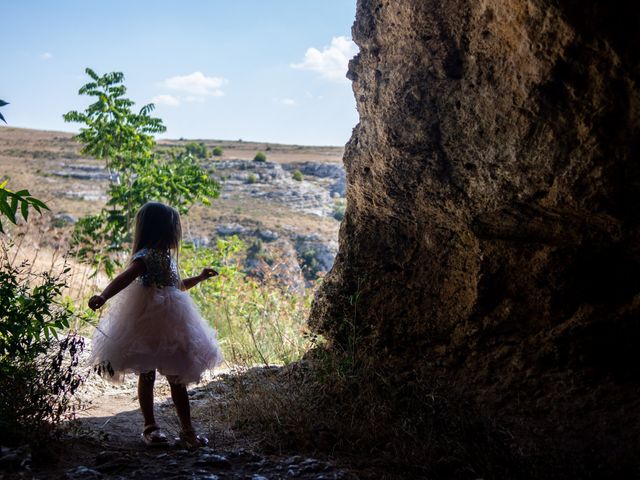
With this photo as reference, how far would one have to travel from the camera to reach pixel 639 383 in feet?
12.1

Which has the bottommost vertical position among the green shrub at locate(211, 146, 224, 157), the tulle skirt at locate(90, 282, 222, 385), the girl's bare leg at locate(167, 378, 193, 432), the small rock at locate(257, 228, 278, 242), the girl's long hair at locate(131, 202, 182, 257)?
the small rock at locate(257, 228, 278, 242)

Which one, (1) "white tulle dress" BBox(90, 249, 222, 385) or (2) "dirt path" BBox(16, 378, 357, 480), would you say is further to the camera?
(1) "white tulle dress" BBox(90, 249, 222, 385)

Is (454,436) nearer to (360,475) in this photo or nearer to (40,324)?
(360,475)

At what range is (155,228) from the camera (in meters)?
4.02

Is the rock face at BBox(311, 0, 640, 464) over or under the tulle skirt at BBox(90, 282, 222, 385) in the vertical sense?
over

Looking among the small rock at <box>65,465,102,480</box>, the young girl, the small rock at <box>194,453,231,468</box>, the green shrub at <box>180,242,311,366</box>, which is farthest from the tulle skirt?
the green shrub at <box>180,242,311,366</box>

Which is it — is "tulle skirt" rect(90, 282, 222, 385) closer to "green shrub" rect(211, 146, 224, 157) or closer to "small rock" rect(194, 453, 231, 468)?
"small rock" rect(194, 453, 231, 468)

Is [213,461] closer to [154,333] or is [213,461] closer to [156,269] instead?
[154,333]

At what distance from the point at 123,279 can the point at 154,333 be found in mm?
371

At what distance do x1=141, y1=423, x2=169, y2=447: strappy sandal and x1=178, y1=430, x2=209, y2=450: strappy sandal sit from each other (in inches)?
3.7

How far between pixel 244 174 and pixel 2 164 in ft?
38.1

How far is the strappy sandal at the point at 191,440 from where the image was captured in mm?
3695

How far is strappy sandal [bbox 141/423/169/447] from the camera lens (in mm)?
3721

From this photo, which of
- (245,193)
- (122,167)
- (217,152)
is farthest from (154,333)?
(217,152)
